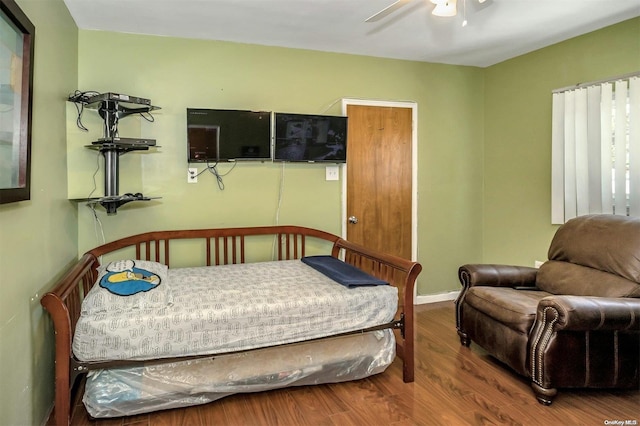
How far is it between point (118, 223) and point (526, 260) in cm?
352

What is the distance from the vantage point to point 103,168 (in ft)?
9.87

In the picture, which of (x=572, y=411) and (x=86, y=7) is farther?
(x=86, y=7)

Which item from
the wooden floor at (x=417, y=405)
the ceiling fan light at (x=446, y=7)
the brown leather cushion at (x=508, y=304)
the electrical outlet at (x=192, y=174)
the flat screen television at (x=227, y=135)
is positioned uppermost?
the ceiling fan light at (x=446, y=7)

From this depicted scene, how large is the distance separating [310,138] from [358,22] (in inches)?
39.1

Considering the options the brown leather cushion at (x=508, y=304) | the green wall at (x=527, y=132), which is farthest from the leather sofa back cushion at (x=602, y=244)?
the green wall at (x=527, y=132)

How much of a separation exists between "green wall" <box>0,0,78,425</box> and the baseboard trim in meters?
3.04

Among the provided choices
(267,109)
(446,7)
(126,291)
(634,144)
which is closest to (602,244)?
(634,144)

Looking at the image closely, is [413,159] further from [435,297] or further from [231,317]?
[231,317]

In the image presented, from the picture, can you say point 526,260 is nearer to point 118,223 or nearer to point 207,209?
point 207,209

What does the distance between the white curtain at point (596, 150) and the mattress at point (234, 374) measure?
6.29 feet

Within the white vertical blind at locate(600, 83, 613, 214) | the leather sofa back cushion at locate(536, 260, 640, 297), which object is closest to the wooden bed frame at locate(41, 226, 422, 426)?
the leather sofa back cushion at locate(536, 260, 640, 297)

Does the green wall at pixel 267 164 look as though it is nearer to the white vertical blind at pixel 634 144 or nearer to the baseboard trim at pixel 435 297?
the baseboard trim at pixel 435 297

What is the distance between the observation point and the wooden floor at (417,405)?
209 cm

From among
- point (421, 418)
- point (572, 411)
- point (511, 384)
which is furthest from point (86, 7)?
point (572, 411)
